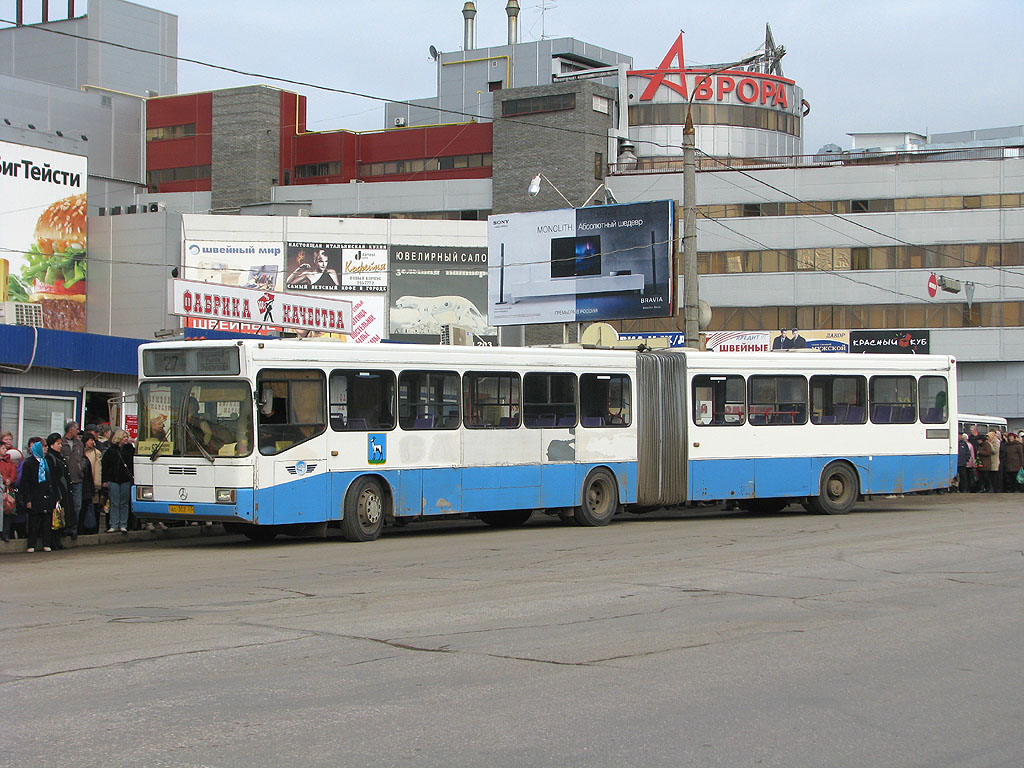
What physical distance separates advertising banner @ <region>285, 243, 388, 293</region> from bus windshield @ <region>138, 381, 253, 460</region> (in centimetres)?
4090

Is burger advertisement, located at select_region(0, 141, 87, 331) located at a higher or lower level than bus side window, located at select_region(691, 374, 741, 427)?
higher

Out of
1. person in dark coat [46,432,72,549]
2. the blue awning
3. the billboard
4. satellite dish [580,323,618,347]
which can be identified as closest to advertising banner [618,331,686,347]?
the billboard

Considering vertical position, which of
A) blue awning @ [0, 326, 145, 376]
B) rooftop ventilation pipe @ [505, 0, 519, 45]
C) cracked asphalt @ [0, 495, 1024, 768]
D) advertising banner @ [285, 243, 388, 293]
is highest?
rooftop ventilation pipe @ [505, 0, 519, 45]

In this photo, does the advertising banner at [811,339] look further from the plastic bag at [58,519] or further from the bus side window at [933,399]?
the plastic bag at [58,519]

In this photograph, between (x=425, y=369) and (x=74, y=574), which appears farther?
(x=425, y=369)

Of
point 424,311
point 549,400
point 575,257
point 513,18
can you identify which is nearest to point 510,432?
point 549,400

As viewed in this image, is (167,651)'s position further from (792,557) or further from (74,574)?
(792,557)

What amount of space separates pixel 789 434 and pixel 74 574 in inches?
545

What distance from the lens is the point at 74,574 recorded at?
14.1m

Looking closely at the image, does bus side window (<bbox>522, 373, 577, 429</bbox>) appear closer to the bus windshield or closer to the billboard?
the bus windshield

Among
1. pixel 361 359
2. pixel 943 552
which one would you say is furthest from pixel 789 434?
pixel 361 359

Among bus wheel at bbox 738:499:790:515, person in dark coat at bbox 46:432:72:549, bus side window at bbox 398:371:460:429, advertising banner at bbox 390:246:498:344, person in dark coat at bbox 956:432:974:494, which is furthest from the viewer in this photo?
advertising banner at bbox 390:246:498:344

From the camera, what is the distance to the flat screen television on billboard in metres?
37.9

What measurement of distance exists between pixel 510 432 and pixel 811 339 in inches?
1703
